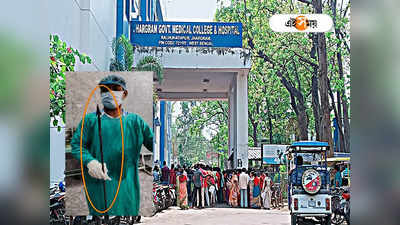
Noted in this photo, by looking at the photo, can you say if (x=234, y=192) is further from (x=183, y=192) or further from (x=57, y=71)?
(x=57, y=71)

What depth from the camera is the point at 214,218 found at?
15.8m

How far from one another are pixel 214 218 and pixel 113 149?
31.4 ft

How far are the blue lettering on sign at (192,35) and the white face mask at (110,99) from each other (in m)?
17.0

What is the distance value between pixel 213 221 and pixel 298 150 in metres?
2.90

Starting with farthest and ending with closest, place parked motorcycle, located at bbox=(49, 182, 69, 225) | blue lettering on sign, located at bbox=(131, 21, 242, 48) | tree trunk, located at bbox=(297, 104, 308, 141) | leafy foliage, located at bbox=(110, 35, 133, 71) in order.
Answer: tree trunk, located at bbox=(297, 104, 308, 141)
blue lettering on sign, located at bbox=(131, 21, 242, 48)
leafy foliage, located at bbox=(110, 35, 133, 71)
parked motorcycle, located at bbox=(49, 182, 69, 225)

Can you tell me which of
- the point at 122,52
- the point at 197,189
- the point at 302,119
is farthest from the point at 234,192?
the point at 302,119

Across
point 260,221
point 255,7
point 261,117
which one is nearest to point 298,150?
point 260,221

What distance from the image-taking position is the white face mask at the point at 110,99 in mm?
6668

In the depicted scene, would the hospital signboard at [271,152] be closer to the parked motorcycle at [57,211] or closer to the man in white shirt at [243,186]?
the man in white shirt at [243,186]

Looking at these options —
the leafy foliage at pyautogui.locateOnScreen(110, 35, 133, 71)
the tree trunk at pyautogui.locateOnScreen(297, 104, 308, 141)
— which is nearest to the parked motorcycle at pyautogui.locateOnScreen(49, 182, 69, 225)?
the leafy foliage at pyautogui.locateOnScreen(110, 35, 133, 71)

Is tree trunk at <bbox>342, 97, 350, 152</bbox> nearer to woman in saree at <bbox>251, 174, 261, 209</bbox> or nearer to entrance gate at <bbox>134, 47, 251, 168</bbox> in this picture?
entrance gate at <bbox>134, 47, 251, 168</bbox>

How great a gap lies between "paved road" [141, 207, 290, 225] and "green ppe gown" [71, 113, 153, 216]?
795 cm

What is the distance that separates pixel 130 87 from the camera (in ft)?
21.9

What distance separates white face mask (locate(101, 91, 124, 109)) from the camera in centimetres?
667
